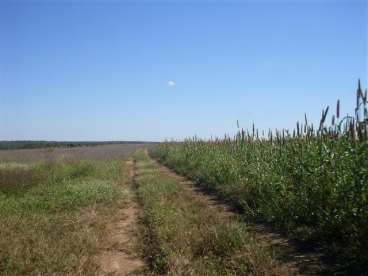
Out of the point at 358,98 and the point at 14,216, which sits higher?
the point at 358,98

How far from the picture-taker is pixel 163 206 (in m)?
9.61

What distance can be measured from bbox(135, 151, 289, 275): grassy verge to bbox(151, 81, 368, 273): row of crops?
38.0 inches

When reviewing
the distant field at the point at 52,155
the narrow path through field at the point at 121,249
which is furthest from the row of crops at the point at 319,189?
the distant field at the point at 52,155

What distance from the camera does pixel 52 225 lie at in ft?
27.4

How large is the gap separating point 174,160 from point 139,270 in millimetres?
19265

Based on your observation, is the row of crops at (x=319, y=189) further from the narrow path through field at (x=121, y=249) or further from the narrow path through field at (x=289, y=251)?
the narrow path through field at (x=121, y=249)

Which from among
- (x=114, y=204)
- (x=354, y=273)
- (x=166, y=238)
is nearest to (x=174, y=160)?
(x=114, y=204)

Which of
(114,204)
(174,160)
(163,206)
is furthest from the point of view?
(174,160)

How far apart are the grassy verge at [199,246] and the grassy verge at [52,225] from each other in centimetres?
95

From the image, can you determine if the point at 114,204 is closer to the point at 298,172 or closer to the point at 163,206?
the point at 163,206

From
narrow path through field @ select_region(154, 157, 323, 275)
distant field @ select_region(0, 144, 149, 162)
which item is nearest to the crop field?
narrow path through field @ select_region(154, 157, 323, 275)

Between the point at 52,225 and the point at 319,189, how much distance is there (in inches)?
197

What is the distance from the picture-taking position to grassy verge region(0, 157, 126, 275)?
6.05 metres

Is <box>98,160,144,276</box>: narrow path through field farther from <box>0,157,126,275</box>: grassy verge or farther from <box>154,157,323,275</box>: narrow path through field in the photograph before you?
<box>154,157,323,275</box>: narrow path through field
